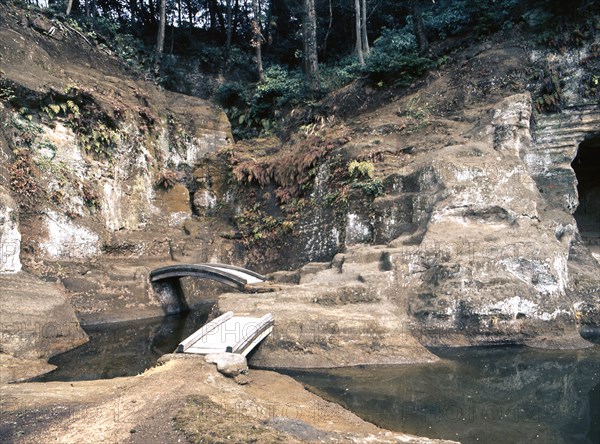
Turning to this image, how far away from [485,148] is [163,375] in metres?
10.7

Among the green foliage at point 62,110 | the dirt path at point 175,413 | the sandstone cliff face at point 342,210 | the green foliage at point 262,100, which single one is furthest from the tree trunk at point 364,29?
the dirt path at point 175,413

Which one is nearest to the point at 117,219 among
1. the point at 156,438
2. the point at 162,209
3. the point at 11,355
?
the point at 162,209

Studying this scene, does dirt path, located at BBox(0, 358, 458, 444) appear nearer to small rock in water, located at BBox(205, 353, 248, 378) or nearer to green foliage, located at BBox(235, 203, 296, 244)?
small rock in water, located at BBox(205, 353, 248, 378)

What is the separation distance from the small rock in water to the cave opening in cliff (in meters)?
18.5

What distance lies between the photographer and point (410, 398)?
23.6 feet

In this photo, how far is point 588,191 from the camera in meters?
20.2

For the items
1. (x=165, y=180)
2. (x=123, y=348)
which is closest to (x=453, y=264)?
(x=123, y=348)

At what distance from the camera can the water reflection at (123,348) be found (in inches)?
352

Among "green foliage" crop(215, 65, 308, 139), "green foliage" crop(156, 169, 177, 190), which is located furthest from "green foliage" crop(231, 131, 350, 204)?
"green foliage" crop(215, 65, 308, 139)

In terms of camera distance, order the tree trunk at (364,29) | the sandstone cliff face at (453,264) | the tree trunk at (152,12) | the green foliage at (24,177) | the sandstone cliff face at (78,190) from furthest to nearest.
Result: the tree trunk at (152,12) < the tree trunk at (364,29) < the green foliage at (24,177) < the sandstone cliff face at (78,190) < the sandstone cliff face at (453,264)

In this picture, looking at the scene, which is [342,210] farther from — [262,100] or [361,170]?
[262,100]

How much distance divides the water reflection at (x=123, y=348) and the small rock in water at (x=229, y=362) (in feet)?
8.86

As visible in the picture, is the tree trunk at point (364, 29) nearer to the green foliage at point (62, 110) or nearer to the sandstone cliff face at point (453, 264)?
the sandstone cliff face at point (453, 264)

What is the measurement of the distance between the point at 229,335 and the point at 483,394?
193 inches
